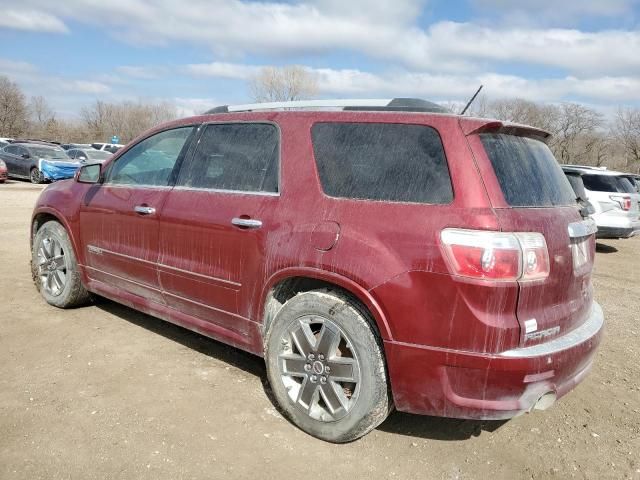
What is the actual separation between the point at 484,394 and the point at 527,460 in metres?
0.69

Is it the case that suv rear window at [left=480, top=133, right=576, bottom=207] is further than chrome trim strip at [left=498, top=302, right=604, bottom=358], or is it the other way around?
suv rear window at [left=480, top=133, right=576, bottom=207]

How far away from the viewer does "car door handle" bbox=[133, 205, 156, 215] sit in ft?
12.6

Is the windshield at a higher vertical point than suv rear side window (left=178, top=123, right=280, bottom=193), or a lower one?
lower

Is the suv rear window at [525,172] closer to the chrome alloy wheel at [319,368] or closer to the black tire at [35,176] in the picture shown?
the chrome alloy wheel at [319,368]

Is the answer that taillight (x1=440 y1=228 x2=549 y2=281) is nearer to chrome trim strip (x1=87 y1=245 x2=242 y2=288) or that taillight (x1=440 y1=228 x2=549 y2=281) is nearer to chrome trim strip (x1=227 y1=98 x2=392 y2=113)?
chrome trim strip (x1=227 y1=98 x2=392 y2=113)

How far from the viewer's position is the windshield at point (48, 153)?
69.7ft

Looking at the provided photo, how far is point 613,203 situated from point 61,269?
34.4 feet

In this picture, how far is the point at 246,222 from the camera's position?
3.21m

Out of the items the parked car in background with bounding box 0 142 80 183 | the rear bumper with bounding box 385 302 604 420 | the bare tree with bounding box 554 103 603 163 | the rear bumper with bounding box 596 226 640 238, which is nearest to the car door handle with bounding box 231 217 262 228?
the rear bumper with bounding box 385 302 604 420

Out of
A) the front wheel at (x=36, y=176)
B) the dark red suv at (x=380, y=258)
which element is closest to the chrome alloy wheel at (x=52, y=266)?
the dark red suv at (x=380, y=258)

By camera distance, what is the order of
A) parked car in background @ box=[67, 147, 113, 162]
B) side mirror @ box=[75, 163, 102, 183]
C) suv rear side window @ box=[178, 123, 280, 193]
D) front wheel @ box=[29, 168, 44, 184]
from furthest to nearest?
parked car in background @ box=[67, 147, 113, 162] → front wheel @ box=[29, 168, 44, 184] → side mirror @ box=[75, 163, 102, 183] → suv rear side window @ box=[178, 123, 280, 193]

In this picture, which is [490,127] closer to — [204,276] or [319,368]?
[319,368]

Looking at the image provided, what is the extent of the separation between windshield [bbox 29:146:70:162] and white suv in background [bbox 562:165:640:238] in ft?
62.0

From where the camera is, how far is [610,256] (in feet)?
35.6
